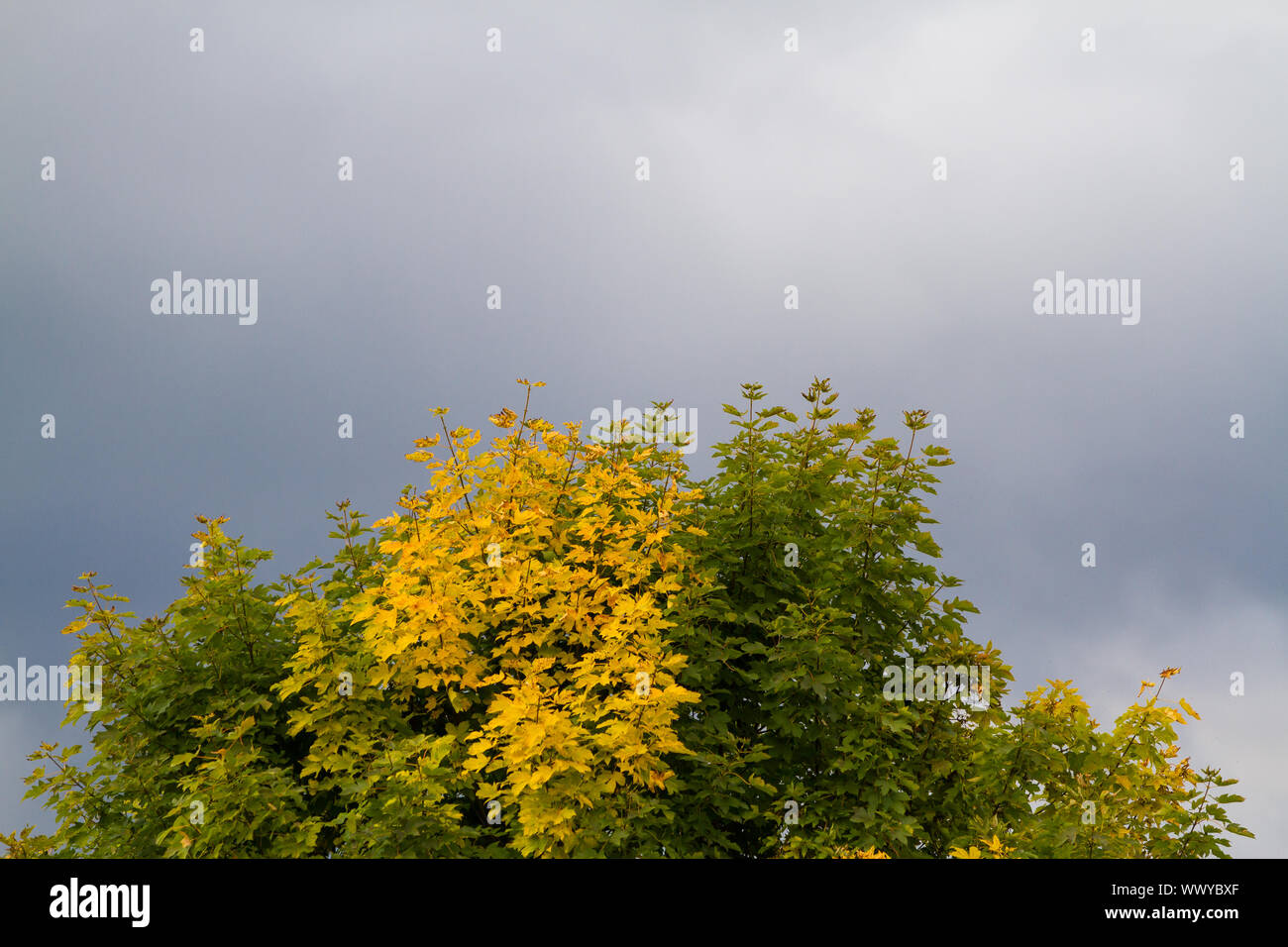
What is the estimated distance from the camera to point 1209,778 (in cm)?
1099

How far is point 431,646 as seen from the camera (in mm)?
11469

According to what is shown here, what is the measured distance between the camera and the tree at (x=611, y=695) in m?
10.4

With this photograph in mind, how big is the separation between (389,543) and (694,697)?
368 centimetres

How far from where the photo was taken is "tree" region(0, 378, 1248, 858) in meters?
10.4

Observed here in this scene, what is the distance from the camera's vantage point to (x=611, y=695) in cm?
1028
